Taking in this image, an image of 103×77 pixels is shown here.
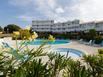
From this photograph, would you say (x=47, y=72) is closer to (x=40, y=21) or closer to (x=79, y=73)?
(x=79, y=73)

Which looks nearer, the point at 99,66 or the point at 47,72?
the point at 47,72

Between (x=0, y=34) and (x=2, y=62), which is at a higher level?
(x=0, y=34)

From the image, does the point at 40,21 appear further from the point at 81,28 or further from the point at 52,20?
the point at 81,28

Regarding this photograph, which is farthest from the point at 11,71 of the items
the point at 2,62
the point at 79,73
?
the point at 79,73

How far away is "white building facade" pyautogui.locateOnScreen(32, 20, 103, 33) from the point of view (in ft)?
191

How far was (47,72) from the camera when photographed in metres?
2.08

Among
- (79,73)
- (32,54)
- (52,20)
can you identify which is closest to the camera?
(32,54)

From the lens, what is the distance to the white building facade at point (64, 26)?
58.2m

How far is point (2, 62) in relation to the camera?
2.06 metres

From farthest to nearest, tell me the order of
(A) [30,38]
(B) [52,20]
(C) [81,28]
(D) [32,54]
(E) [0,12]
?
(B) [52,20], (C) [81,28], (E) [0,12], (A) [30,38], (D) [32,54]

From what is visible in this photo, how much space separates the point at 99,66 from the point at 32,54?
138 inches

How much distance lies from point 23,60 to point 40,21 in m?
82.0

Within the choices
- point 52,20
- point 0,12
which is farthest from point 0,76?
point 52,20

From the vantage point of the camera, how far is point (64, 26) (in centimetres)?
7406
